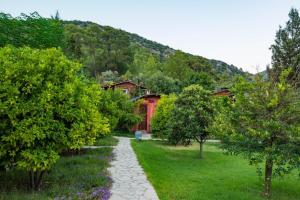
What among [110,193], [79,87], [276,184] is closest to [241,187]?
[276,184]

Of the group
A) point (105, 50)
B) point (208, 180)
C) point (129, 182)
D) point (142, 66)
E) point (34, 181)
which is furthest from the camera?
point (105, 50)

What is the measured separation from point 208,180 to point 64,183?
4.26 meters

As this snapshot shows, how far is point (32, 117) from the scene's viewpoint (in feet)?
22.7

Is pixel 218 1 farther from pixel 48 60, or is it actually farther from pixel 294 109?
pixel 48 60

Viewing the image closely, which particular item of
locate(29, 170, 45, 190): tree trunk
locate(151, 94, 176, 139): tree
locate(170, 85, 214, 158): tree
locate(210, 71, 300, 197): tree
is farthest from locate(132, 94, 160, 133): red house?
locate(29, 170, 45, 190): tree trunk

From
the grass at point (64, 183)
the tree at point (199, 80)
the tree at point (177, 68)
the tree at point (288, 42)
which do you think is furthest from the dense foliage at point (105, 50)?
the grass at point (64, 183)

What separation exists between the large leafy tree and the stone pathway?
6.38 metres

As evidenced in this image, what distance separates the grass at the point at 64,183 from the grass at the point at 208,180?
1472mm

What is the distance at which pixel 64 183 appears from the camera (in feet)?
27.8

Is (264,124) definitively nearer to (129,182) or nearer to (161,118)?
(129,182)

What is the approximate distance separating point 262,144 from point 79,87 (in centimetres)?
450

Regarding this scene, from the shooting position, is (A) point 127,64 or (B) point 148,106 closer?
(B) point 148,106

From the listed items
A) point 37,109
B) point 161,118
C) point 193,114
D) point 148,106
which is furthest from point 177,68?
point 37,109

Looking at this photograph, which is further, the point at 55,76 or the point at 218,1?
the point at 218,1
